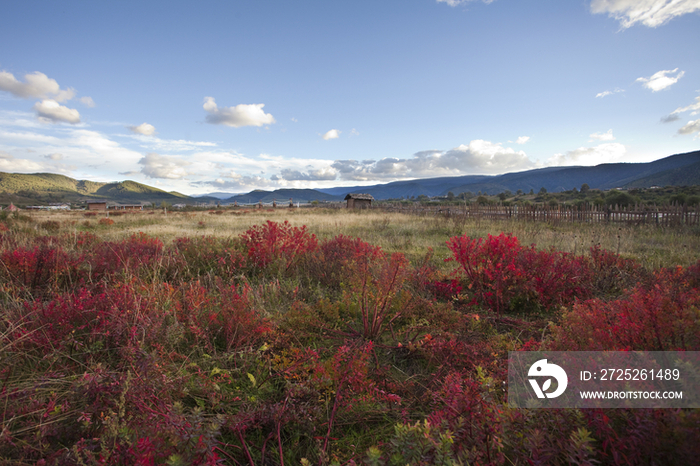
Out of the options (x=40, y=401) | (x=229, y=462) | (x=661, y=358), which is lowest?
(x=229, y=462)

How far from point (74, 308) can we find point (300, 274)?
3228 millimetres

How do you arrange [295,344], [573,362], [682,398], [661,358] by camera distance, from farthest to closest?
[295,344]
[573,362]
[661,358]
[682,398]

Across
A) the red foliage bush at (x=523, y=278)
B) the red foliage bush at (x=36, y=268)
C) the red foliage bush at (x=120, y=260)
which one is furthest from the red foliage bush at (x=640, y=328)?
the red foliage bush at (x=36, y=268)

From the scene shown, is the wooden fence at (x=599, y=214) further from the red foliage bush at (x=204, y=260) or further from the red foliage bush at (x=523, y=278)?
the red foliage bush at (x=204, y=260)

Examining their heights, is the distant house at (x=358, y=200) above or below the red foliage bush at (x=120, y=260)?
above

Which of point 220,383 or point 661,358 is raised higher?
point 661,358

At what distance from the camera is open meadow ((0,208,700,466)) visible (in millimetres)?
1384

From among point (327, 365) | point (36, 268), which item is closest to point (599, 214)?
point (327, 365)

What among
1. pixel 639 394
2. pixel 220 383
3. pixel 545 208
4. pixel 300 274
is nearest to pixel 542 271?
pixel 639 394

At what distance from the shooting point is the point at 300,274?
565 cm

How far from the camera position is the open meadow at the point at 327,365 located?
1.38 m

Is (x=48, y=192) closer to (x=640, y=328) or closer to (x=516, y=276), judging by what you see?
(x=516, y=276)

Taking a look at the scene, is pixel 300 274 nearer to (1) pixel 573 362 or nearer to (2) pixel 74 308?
(2) pixel 74 308

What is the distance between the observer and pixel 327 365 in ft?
7.73
